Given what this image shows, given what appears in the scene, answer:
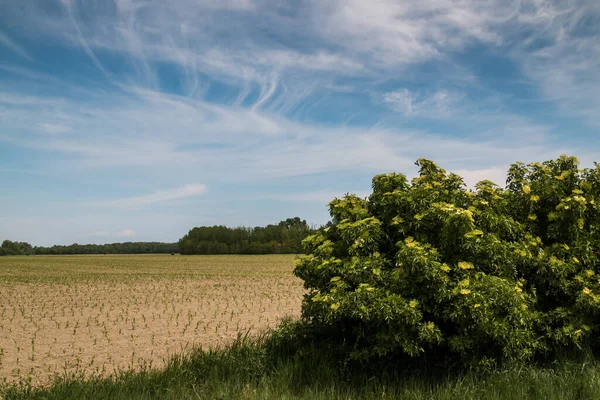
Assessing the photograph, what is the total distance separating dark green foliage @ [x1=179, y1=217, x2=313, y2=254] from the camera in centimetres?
12169

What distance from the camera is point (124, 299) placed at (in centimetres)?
2258

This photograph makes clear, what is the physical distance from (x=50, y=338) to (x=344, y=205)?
10620 mm

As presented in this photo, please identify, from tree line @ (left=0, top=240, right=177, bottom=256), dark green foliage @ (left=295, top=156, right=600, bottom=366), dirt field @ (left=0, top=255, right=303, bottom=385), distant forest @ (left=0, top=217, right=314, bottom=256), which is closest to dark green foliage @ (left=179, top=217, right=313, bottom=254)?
distant forest @ (left=0, top=217, right=314, bottom=256)

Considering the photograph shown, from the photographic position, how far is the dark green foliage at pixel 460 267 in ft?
21.9

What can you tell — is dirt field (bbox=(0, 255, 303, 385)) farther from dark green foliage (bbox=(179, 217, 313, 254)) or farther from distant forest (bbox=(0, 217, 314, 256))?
dark green foliage (bbox=(179, 217, 313, 254))

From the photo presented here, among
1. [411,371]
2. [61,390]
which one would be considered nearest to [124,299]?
[61,390]

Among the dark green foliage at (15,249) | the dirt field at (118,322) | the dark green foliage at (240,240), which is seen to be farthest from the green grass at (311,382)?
the dark green foliage at (15,249)

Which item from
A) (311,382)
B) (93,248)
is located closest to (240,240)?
(93,248)

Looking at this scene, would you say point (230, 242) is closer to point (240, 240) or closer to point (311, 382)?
point (240, 240)

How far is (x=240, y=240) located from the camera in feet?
433

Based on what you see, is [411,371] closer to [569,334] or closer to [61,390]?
[569,334]

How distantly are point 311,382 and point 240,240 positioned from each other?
126076 mm

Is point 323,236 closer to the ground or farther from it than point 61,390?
farther from it

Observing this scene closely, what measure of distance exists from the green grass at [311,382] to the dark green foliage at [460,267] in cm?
39
